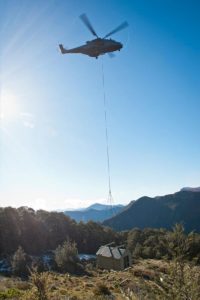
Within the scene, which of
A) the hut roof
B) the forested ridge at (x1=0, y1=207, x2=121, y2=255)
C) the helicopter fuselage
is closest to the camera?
the helicopter fuselage

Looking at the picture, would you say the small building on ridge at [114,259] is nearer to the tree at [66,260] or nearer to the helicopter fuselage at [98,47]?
the tree at [66,260]

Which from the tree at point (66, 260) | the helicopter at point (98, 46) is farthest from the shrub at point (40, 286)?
the tree at point (66, 260)

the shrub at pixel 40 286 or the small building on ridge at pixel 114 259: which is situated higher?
the shrub at pixel 40 286

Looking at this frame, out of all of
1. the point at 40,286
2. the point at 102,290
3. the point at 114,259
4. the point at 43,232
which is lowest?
the point at 114,259

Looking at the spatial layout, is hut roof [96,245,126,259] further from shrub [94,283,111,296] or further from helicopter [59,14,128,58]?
helicopter [59,14,128,58]

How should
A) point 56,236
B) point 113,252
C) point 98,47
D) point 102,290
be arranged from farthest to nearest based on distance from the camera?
point 56,236 < point 113,252 < point 102,290 < point 98,47

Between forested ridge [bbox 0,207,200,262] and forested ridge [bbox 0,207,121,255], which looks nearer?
forested ridge [bbox 0,207,121,255]

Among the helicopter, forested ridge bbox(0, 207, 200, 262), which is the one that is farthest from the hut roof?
the helicopter

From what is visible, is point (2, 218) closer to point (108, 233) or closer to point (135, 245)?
point (108, 233)

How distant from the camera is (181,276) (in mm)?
7488

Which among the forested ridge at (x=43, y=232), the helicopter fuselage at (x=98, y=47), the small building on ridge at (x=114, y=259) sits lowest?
the small building on ridge at (x=114, y=259)

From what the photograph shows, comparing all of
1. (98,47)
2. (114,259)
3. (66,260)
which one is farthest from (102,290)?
(114,259)

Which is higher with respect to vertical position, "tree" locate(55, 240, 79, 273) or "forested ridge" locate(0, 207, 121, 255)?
"forested ridge" locate(0, 207, 121, 255)

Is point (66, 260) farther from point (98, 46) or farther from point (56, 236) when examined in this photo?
point (98, 46)
